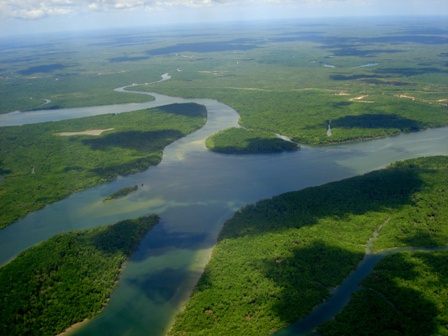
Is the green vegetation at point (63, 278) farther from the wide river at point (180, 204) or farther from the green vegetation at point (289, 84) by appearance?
the green vegetation at point (289, 84)

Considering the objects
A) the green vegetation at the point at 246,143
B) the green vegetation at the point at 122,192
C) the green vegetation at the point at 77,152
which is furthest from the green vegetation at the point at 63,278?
the green vegetation at the point at 246,143

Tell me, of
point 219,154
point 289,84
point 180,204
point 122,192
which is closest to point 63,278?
point 180,204

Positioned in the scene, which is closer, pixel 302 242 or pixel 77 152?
pixel 302 242

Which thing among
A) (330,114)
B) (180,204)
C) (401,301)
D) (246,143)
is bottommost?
(180,204)

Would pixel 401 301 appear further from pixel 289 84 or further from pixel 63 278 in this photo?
pixel 289 84

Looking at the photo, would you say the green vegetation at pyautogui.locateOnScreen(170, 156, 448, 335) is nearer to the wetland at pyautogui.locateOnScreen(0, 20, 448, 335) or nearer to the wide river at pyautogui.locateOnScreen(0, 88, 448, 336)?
the wetland at pyautogui.locateOnScreen(0, 20, 448, 335)

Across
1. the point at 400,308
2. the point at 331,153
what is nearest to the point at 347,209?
the point at 400,308
